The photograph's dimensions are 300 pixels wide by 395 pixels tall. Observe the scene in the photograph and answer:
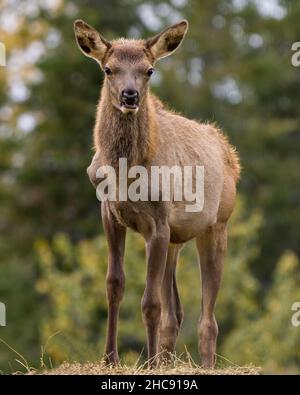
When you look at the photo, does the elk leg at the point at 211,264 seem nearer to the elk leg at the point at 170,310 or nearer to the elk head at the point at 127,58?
the elk leg at the point at 170,310

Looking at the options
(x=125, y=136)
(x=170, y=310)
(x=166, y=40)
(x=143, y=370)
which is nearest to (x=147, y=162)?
(x=125, y=136)

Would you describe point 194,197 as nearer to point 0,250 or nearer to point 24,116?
point 0,250

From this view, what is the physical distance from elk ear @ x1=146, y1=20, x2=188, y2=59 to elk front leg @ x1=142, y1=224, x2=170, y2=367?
75.3 inches

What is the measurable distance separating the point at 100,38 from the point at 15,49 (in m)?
37.3

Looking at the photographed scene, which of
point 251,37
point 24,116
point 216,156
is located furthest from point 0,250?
point 216,156

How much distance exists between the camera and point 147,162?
546 inches

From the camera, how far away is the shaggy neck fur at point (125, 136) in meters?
13.8

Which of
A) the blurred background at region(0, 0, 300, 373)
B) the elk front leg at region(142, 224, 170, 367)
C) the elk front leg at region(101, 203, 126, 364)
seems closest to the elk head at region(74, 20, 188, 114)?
the elk front leg at region(101, 203, 126, 364)

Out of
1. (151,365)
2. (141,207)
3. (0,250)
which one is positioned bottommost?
(0,250)

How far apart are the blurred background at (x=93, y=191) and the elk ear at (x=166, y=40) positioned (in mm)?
15842

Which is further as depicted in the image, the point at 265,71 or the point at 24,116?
the point at 265,71

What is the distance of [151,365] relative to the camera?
13258mm
